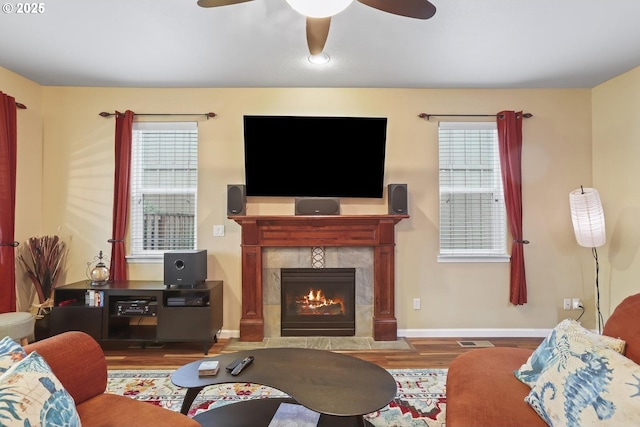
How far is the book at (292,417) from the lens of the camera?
1.95 m

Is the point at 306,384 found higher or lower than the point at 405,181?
lower

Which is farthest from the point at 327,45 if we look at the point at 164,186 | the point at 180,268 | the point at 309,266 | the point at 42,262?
the point at 42,262

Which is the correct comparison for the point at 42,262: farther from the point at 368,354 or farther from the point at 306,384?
the point at 368,354

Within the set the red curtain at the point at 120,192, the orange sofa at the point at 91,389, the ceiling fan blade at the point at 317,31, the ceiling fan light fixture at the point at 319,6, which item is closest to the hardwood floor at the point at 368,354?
the red curtain at the point at 120,192

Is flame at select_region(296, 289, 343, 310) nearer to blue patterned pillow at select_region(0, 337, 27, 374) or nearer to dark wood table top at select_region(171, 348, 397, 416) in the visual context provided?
dark wood table top at select_region(171, 348, 397, 416)

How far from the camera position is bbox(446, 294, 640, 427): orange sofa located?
4.58ft

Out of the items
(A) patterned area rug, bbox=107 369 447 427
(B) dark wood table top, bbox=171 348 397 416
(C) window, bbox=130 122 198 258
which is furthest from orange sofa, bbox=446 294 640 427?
(C) window, bbox=130 122 198 258

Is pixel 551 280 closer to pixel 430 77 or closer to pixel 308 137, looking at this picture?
pixel 430 77

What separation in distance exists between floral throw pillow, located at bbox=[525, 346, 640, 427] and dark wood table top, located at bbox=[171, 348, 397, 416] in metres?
0.66

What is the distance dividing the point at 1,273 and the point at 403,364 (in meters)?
3.74

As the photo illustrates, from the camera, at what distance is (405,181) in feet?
12.4

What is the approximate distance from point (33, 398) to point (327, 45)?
2.88 meters

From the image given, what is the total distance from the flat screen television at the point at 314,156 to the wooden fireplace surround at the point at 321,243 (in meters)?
0.31

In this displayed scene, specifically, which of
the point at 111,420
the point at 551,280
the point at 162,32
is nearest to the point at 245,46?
the point at 162,32
